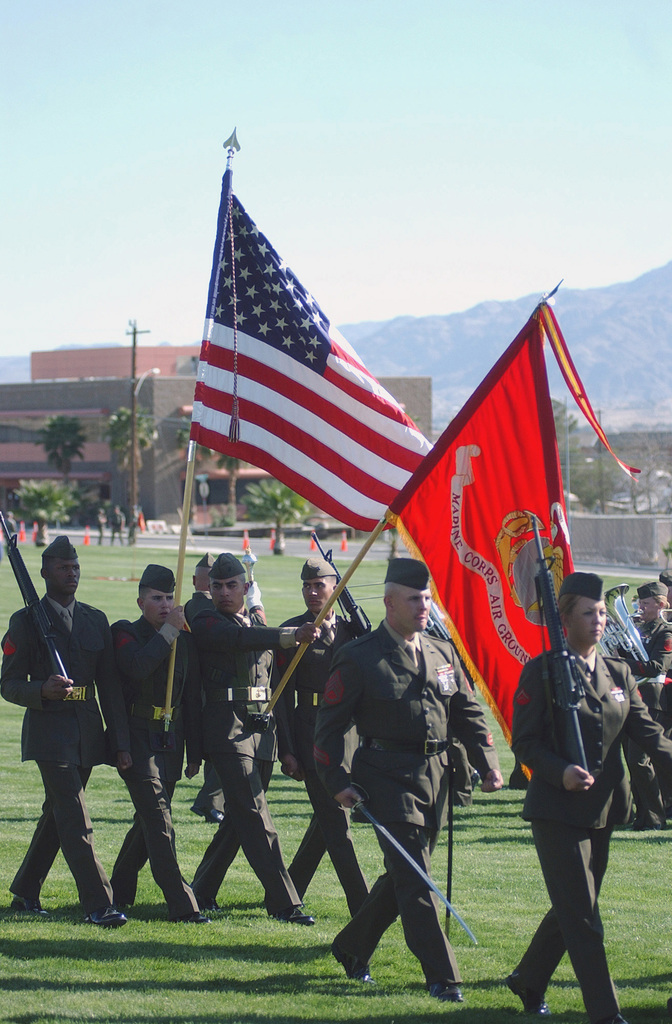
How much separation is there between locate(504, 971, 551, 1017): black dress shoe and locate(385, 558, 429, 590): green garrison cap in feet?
5.94

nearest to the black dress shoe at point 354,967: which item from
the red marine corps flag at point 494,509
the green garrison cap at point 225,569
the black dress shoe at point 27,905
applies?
the red marine corps flag at point 494,509

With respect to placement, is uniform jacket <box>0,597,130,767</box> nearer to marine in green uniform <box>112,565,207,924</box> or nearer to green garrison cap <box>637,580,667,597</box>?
marine in green uniform <box>112,565,207,924</box>

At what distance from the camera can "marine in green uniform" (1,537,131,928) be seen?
6.69 meters

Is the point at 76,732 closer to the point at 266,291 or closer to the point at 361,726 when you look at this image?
the point at 361,726

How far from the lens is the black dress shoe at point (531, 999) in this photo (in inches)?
217

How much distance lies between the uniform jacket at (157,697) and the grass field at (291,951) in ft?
2.97

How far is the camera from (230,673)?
710 cm

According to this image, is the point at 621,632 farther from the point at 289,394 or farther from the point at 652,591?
the point at 289,394

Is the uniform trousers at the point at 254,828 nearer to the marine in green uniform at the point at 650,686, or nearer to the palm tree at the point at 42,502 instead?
the marine in green uniform at the point at 650,686

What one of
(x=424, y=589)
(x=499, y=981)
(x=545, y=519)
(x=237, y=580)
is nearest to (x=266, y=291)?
(x=237, y=580)

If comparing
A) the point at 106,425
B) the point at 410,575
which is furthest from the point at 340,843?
the point at 106,425

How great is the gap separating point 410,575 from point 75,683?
86.1 inches

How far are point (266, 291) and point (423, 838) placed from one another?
12.9 ft

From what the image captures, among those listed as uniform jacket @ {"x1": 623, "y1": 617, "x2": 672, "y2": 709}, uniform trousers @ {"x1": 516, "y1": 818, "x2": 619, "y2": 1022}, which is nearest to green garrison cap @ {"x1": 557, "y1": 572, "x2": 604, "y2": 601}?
uniform trousers @ {"x1": 516, "y1": 818, "x2": 619, "y2": 1022}
